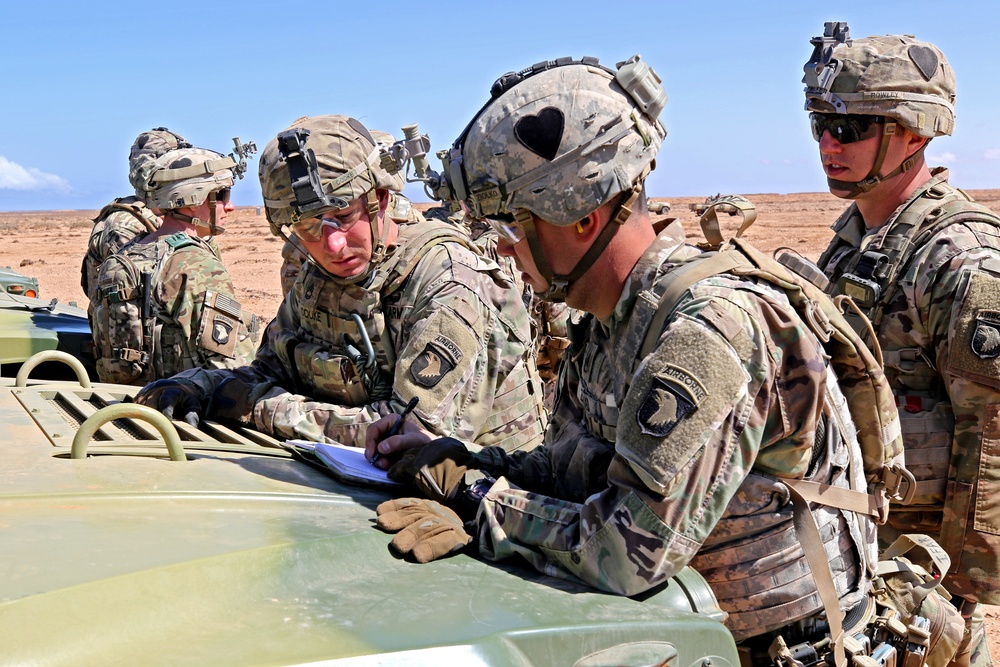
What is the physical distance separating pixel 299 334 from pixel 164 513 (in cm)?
202

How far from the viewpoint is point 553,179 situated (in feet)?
8.27

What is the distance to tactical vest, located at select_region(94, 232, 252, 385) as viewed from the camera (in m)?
5.98

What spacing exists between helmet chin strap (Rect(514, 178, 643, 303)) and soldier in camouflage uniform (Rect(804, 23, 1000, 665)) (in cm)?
158

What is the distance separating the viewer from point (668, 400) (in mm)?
2088

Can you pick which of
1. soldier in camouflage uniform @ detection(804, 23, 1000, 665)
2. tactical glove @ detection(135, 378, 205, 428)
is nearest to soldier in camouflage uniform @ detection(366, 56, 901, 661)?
tactical glove @ detection(135, 378, 205, 428)

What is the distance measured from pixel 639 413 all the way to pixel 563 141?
0.76 meters

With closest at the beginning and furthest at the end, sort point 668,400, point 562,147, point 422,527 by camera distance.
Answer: point 668,400 < point 422,527 < point 562,147

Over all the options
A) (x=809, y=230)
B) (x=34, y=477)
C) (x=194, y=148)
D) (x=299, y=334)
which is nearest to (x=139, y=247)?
(x=194, y=148)

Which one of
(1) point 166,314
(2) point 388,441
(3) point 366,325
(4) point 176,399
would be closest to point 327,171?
(3) point 366,325

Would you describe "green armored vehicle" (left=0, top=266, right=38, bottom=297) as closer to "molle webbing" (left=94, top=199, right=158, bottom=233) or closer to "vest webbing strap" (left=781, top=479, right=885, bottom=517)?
"molle webbing" (left=94, top=199, right=158, bottom=233)

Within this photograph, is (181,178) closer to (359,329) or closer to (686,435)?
(359,329)

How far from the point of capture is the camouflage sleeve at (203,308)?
19.2 feet

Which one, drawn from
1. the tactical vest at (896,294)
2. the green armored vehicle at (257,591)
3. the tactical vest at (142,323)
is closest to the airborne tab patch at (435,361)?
the green armored vehicle at (257,591)

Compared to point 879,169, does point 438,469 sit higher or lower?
Answer: lower
